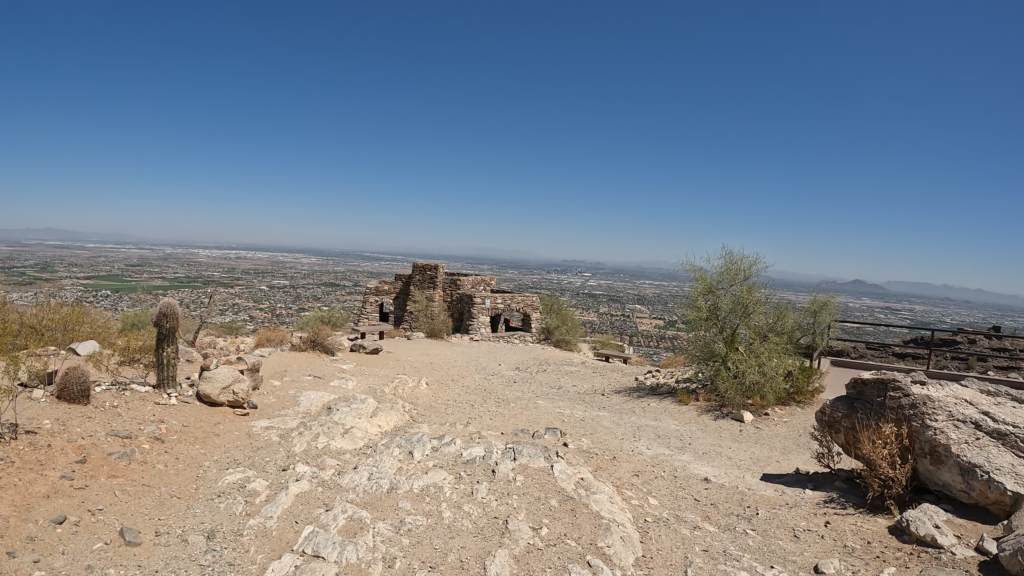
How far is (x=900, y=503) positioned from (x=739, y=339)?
522cm

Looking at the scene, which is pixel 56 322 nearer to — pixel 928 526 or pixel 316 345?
pixel 316 345

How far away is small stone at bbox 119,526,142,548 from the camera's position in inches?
150

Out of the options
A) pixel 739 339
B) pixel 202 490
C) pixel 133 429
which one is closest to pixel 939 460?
pixel 739 339

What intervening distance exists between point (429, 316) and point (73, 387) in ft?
43.4

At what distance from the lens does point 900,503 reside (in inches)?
190

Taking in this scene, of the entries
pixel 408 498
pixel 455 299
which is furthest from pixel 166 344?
pixel 455 299

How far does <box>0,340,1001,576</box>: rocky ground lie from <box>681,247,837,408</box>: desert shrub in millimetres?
1300

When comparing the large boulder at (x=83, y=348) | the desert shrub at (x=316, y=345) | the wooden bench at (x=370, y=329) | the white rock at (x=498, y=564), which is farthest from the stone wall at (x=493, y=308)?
the white rock at (x=498, y=564)

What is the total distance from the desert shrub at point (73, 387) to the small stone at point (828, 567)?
7857 millimetres

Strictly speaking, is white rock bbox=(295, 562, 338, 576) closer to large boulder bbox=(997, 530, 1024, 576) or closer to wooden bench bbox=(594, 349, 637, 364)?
large boulder bbox=(997, 530, 1024, 576)

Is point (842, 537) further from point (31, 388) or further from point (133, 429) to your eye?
point (31, 388)

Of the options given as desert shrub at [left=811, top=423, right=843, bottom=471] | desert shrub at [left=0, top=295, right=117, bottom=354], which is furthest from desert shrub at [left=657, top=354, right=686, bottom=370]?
desert shrub at [left=0, top=295, right=117, bottom=354]

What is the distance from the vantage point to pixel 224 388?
22.6 feet

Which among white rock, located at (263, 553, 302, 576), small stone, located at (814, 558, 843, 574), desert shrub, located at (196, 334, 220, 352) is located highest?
small stone, located at (814, 558, 843, 574)
